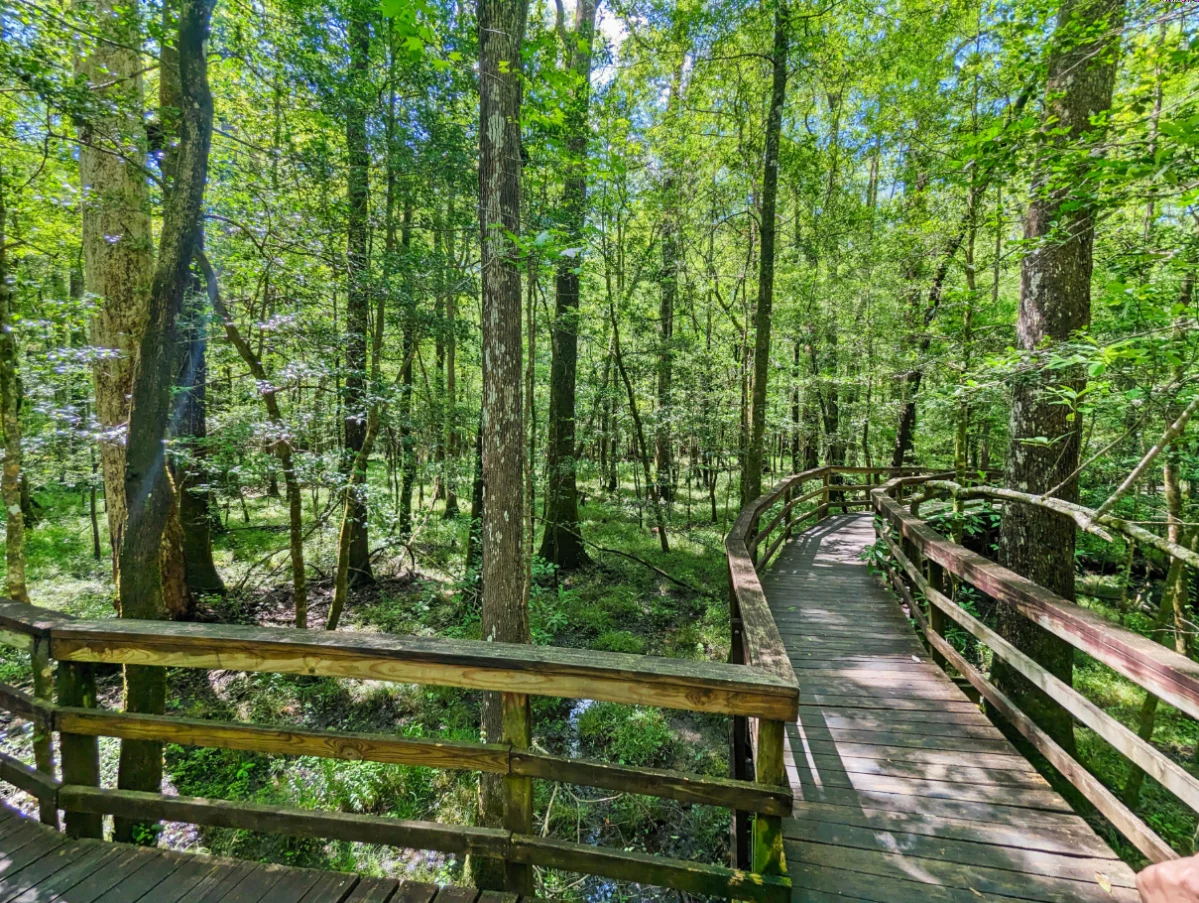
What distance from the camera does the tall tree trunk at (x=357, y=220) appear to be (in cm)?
568

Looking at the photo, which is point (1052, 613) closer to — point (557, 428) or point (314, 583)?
point (557, 428)

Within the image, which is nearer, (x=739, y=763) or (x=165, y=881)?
(x=165, y=881)

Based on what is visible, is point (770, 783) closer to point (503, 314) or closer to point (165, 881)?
point (165, 881)

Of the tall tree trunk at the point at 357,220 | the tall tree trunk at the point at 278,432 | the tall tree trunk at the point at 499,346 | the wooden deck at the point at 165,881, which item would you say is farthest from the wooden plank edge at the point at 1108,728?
the tall tree trunk at the point at 278,432

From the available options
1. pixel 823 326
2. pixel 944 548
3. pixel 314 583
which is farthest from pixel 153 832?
pixel 823 326

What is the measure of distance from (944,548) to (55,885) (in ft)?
18.3

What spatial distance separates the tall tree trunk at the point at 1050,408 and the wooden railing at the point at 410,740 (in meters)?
3.83

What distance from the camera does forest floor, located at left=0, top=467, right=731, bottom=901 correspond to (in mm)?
4336

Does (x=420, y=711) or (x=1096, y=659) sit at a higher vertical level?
(x=1096, y=659)

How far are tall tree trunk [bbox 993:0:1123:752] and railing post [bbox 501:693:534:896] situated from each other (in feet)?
14.3

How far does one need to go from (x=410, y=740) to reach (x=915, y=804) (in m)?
2.65

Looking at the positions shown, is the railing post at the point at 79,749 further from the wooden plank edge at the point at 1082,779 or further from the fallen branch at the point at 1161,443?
the fallen branch at the point at 1161,443

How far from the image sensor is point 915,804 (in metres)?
2.64

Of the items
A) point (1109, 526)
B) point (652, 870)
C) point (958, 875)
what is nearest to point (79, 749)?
point (652, 870)
